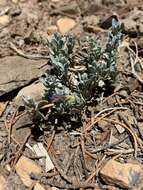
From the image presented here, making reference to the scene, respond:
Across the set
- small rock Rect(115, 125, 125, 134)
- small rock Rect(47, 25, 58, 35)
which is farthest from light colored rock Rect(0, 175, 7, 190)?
small rock Rect(47, 25, 58, 35)

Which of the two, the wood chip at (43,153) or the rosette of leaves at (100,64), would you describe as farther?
the rosette of leaves at (100,64)

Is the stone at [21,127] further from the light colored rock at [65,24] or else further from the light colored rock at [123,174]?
the light colored rock at [65,24]

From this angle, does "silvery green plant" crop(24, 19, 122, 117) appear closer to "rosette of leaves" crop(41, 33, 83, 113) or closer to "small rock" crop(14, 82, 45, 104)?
"rosette of leaves" crop(41, 33, 83, 113)

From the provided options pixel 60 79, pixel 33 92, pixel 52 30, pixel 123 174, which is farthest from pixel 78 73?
pixel 123 174

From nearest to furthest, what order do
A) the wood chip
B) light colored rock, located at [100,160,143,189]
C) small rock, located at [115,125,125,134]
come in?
light colored rock, located at [100,160,143,189] → the wood chip → small rock, located at [115,125,125,134]

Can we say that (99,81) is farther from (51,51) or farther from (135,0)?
(135,0)

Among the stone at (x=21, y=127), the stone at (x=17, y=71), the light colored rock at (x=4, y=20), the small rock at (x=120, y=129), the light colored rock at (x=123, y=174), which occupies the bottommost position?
the light colored rock at (x=123, y=174)

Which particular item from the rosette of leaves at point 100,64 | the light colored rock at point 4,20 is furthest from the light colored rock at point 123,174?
the light colored rock at point 4,20

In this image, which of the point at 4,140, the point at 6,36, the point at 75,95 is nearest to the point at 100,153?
the point at 75,95
